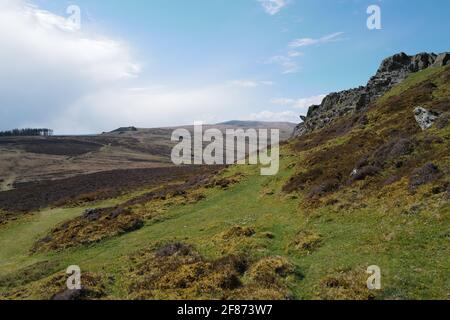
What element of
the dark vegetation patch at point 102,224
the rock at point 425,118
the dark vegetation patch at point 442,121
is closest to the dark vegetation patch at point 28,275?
the dark vegetation patch at point 102,224

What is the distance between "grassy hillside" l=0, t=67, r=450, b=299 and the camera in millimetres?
17469

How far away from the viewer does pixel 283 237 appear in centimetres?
2542

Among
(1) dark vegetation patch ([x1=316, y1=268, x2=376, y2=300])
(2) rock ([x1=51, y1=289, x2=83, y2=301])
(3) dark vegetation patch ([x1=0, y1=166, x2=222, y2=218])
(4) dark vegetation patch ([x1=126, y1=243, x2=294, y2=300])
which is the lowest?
(3) dark vegetation patch ([x1=0, y1=166, x2=222, y2=218])

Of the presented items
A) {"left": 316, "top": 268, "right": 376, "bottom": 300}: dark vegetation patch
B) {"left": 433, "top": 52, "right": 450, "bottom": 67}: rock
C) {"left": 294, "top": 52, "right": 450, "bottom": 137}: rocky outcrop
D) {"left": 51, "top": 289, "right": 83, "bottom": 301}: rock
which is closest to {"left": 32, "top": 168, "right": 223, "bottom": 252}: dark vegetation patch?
{"left": 51, "top": 289, "right": 83, "bottom": 301}: rock

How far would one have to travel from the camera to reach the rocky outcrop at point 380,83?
268 feet

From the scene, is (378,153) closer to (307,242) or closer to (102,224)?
(307,242)

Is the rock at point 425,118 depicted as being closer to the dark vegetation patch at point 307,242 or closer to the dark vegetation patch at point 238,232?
the dark vegetation patch at point 307,242

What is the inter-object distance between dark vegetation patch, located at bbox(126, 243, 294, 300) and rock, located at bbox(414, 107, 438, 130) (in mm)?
26338

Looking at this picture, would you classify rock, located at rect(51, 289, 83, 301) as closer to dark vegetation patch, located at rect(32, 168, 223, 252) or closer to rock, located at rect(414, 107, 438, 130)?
dark vegetation patch, located at rect(32, 168, 223, 252)

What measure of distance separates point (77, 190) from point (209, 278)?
223ft

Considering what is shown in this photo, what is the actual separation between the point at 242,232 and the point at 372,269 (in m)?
10.9

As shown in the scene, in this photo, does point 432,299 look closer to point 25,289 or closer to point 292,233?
point 292,233
